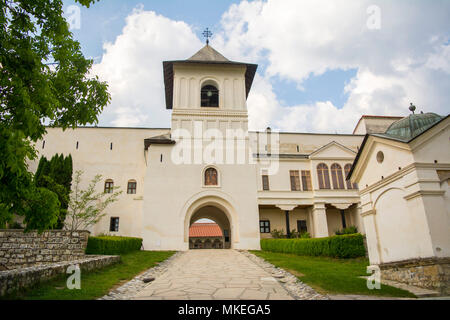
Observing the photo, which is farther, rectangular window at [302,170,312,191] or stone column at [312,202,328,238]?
rectangular window at [302,170,312,191]

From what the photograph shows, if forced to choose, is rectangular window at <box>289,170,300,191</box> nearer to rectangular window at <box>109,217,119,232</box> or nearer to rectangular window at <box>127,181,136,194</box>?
rectangular window at <box>127,181,136,194</box>

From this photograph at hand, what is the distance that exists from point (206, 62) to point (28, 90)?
836 inches

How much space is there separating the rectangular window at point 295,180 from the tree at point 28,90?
797 inches

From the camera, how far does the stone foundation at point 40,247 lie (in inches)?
539

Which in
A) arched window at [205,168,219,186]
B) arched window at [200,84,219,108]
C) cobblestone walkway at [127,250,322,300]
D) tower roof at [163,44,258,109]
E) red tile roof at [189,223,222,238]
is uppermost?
tower roof at [163,44,258,109]

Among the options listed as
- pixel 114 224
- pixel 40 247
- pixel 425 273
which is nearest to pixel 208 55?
pixel 114 224

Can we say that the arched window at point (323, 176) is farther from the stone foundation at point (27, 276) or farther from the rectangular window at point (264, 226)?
the stone foundation at point (27, 276)

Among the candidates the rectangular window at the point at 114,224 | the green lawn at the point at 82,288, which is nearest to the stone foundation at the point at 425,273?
the green lawn at the point at 82,288

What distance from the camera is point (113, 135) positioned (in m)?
26.3

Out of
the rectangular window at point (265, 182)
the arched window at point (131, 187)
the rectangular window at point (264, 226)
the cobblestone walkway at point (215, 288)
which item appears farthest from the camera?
the arched window at point (131, 187)

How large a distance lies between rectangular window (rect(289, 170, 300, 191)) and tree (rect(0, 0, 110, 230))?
20255mm

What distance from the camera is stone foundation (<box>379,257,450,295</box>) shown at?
6.21 metres

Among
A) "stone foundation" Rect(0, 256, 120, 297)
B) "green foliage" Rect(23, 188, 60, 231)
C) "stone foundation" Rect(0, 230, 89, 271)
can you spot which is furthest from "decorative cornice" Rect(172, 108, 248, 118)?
"green foliage" Rect(23, 188, 60, 231)
